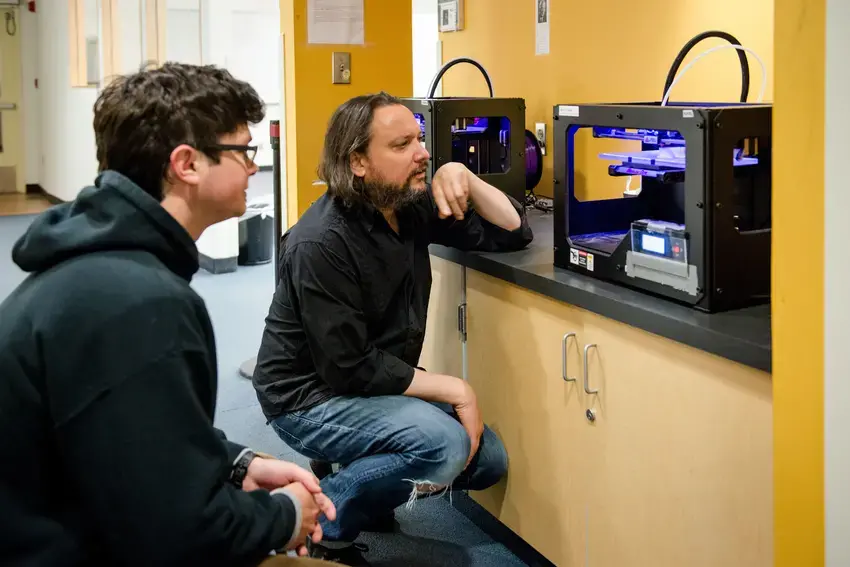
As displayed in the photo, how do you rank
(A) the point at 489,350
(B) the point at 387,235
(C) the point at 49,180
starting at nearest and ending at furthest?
1. (B) the point at 387,235
2. (A) the point at 489,350
3. (C) the point at 49,180

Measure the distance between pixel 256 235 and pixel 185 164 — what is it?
502 cm

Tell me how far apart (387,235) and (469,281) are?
0.32 metres

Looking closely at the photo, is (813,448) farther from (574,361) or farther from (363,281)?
(363,281)

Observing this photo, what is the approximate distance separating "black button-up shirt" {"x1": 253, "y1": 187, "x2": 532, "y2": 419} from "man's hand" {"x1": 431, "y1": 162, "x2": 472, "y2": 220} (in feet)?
0.20

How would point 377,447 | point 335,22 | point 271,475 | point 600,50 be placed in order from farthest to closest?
point 335,22, point 600,50, point 377,447, point 271,475

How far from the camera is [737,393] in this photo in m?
1.58

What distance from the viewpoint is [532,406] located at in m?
2.22

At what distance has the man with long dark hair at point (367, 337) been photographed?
6.95 feet

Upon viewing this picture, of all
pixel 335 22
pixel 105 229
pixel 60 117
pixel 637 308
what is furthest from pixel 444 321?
pixel 60 117

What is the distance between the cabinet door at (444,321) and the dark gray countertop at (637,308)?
7cm

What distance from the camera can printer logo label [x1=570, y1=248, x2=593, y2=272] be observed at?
204cm

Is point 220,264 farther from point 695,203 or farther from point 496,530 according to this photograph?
point 695,203

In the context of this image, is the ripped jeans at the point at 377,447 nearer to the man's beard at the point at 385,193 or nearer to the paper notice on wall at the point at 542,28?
the man's beard at the point at 385,193

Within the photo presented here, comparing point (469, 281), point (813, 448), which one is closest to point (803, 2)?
point (813, 448)
